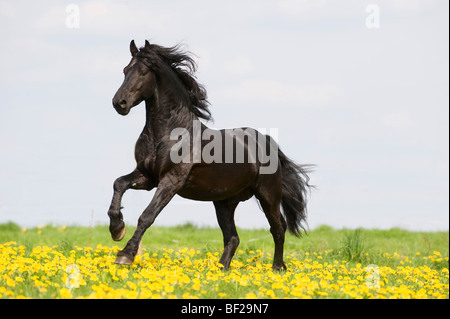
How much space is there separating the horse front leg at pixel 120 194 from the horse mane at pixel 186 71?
3.71 ft

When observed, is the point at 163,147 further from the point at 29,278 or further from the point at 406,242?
the point at 406,242

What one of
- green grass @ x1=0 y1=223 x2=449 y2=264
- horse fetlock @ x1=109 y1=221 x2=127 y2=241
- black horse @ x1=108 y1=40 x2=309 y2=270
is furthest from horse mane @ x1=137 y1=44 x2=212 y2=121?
green grass @ x1=0 y1=223 x2=449 y2=264

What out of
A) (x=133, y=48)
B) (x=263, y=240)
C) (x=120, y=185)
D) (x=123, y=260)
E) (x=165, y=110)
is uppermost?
(x=133, y=48)

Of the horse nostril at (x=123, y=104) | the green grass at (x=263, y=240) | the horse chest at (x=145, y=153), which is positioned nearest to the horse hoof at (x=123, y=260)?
the horse chest at (x=145, y=153)

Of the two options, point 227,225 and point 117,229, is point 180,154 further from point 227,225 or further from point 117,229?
point 227,225

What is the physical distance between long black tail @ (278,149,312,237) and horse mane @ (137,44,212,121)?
185cm

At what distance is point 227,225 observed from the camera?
7.84 metres

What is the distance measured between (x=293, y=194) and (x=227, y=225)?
1.43 meters

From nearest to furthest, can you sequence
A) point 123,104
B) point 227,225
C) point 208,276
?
point 208,276 < point 123,104 < point 227,225

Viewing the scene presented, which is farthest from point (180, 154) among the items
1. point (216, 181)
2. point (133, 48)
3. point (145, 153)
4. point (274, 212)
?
point (274, 212)

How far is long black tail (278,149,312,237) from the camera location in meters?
8.72

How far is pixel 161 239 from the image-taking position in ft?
42.8
